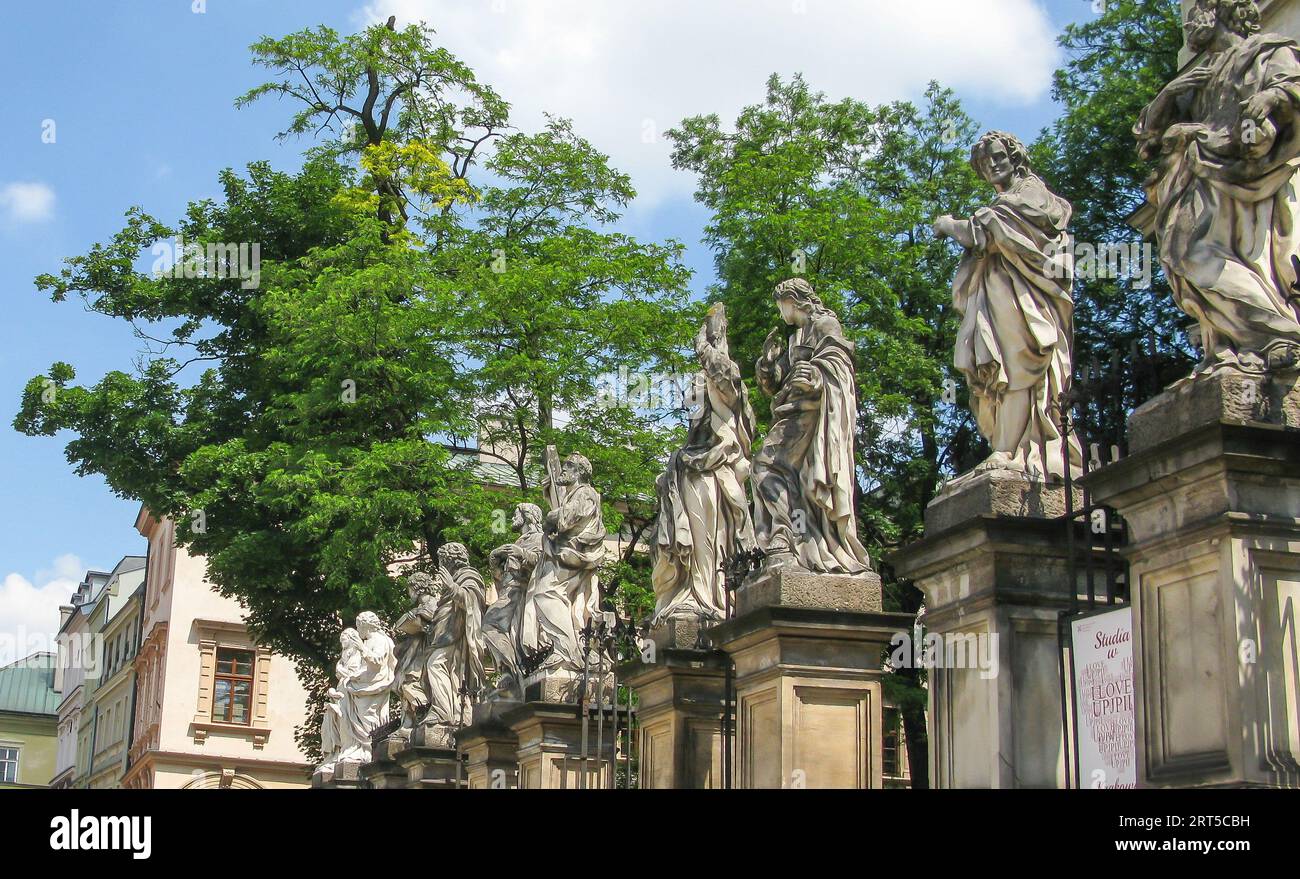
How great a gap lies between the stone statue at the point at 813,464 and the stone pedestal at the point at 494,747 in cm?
602

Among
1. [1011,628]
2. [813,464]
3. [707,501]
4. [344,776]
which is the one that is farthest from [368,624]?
[1011,628]

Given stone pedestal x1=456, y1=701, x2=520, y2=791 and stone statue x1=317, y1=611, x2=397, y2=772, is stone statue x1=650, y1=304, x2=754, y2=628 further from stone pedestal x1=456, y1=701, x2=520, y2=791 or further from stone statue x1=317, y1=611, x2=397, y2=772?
stone statue x1=317, y1=611, x2=397, y2=772

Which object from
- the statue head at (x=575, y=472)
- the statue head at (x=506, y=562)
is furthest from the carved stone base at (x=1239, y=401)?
the statue head at (x=506, y=562)

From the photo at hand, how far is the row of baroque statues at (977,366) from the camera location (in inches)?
291

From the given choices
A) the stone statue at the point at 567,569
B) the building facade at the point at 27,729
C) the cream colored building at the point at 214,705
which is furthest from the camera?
the building facade at the point at 27,729

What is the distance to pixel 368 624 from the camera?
21969mm

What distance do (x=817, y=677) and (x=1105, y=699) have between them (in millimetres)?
2736

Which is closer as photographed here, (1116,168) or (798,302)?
(798,302)

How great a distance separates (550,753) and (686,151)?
18199 mm

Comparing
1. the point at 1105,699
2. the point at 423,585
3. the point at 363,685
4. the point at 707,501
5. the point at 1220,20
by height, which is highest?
the point at 1220,20

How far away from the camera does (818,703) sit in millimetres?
10414

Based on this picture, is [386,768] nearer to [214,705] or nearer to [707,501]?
[707,501]

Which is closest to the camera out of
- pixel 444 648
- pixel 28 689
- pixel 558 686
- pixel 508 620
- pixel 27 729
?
pixel 558 686

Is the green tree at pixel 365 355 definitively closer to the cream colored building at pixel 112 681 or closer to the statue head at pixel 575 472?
the statue head at pixel 575 472
